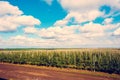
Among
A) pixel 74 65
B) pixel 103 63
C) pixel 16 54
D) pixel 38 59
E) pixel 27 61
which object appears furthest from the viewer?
pixel 16 54

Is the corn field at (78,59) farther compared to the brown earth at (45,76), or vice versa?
the corn field at (78,59)

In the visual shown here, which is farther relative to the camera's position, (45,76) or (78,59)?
(78,59)

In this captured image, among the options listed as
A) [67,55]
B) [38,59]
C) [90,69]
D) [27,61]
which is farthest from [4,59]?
[90,69]

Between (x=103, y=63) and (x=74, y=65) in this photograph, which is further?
(x=74, y=65)

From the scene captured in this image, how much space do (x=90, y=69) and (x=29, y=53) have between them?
2129 cm

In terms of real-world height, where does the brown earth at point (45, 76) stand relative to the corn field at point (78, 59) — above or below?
below

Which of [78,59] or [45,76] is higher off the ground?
[78,59]

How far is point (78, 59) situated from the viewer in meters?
37.0

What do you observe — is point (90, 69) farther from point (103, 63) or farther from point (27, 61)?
point (27, 61)

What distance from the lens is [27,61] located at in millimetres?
49469

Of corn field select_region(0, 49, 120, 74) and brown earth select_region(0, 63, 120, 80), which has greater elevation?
corn field select_region(0, 49, 120, 74)

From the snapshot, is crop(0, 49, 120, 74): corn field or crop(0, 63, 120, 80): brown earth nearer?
crop(0, 63, 120, 80): brown earth

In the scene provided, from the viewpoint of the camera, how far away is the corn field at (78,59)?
31.2 meters

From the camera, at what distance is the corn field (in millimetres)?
31167
